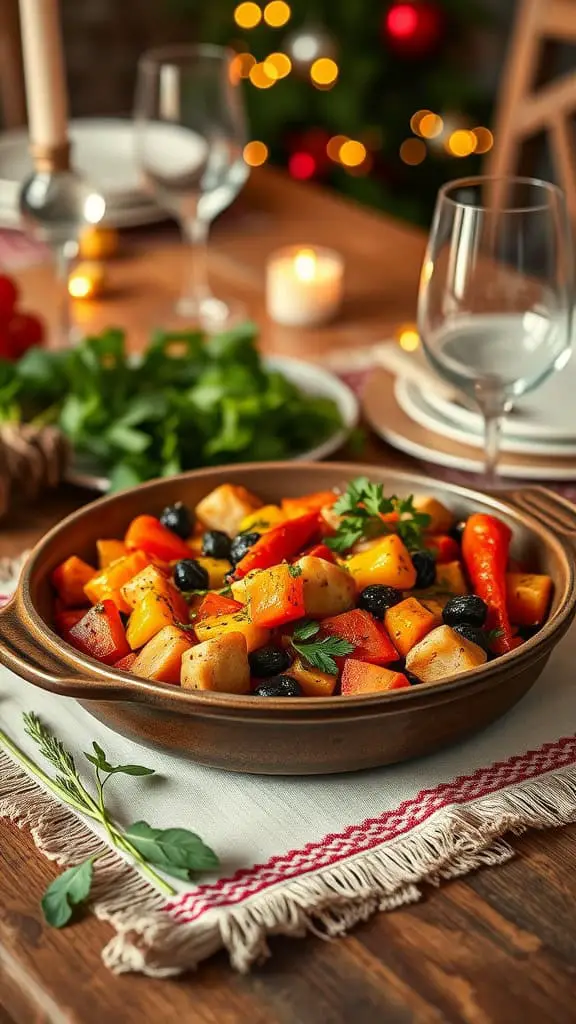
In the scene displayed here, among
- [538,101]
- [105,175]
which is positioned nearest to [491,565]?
[105,175]

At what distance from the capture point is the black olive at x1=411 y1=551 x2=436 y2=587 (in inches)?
41.8

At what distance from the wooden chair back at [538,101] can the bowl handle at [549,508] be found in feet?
5.03

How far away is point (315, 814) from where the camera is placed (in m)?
0.95

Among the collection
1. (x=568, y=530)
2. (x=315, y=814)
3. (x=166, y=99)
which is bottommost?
(x=315, y=814)

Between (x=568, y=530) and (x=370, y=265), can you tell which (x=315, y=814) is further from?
(x=370, y=265)

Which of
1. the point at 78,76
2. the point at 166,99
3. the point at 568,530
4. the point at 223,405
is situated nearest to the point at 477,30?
the point at 78,76

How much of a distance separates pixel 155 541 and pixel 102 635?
0.54 ft

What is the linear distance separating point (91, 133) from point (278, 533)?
5.42 ft

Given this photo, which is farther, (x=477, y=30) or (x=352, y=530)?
(x=477, y=30)

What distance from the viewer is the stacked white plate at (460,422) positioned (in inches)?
58.5

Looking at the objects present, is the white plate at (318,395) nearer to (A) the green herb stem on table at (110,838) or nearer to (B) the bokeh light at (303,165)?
(A) the green herb stem on table at (110,838)

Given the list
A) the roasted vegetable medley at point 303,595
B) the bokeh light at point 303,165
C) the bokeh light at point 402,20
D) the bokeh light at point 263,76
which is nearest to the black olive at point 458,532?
the roasted vegetable medley at point 303,595

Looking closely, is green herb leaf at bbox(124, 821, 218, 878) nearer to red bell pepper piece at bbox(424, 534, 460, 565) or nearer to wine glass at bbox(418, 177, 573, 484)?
red bell pepper piece at bbox(424, 534, 460, 565)

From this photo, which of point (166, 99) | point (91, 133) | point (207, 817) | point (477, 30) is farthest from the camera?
point (477, 30)
